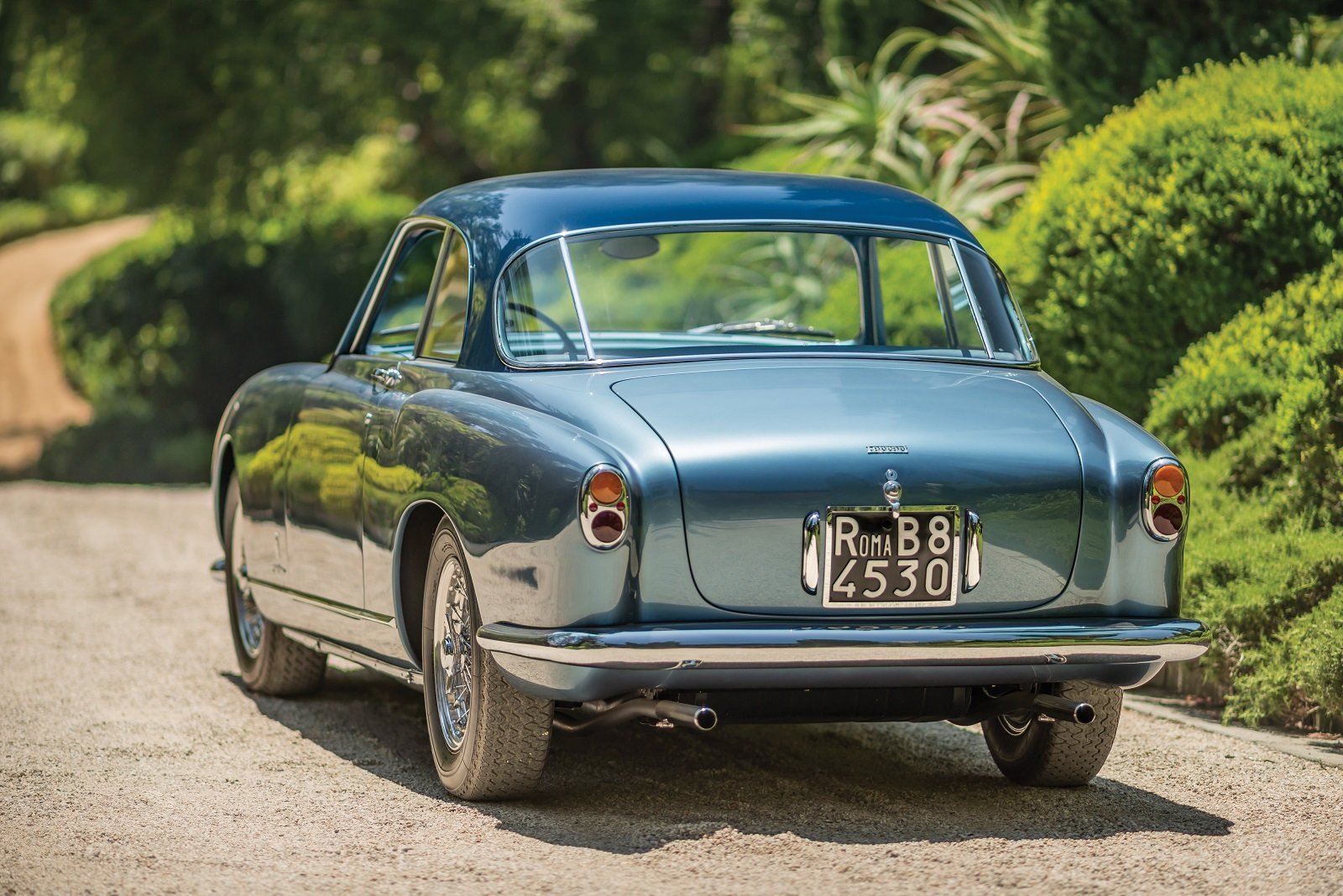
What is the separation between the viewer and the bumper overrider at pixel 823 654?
467 centimetres

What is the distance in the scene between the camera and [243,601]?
766cm

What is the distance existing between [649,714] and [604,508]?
58 cm

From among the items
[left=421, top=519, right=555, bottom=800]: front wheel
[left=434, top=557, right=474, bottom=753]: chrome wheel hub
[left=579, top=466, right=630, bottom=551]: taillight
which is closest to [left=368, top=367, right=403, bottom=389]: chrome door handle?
[left=421, top=519, right=555, bottom=800]: front wheel

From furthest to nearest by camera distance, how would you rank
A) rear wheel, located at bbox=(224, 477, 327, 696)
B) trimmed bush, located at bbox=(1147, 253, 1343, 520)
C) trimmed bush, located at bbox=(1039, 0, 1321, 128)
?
trimmed bush, located at bbox=(1039, 0, 1321, 128), rear wheel, located at bbox=(224, 477, 327, 696), trimmed bush, located at bbox=(1147, 253, 1343, 520)

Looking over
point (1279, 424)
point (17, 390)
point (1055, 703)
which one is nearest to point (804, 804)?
point (1055, 703)

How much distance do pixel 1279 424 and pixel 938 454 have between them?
288 cm

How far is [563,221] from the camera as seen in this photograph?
577 cm

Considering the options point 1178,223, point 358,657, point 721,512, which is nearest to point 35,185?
point 1178,223

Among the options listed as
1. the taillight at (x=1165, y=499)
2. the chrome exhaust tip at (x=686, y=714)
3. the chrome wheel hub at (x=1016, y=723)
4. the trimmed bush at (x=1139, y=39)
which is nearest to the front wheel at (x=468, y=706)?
the chrome exhaust tip at (x=686, y=714)

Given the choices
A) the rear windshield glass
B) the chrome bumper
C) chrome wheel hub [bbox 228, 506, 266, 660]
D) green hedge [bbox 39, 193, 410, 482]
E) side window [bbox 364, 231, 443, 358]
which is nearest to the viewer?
the chrome bumper

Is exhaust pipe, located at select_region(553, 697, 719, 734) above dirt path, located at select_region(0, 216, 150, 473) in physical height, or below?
above

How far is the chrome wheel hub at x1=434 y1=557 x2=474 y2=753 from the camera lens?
5.37 m

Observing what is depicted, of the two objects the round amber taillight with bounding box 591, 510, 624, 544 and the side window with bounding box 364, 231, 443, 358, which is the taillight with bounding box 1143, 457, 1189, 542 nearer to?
the round amber taillight with bounding box 591, 510, 624, 544

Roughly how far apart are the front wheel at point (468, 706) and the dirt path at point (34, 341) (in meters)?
17.8
